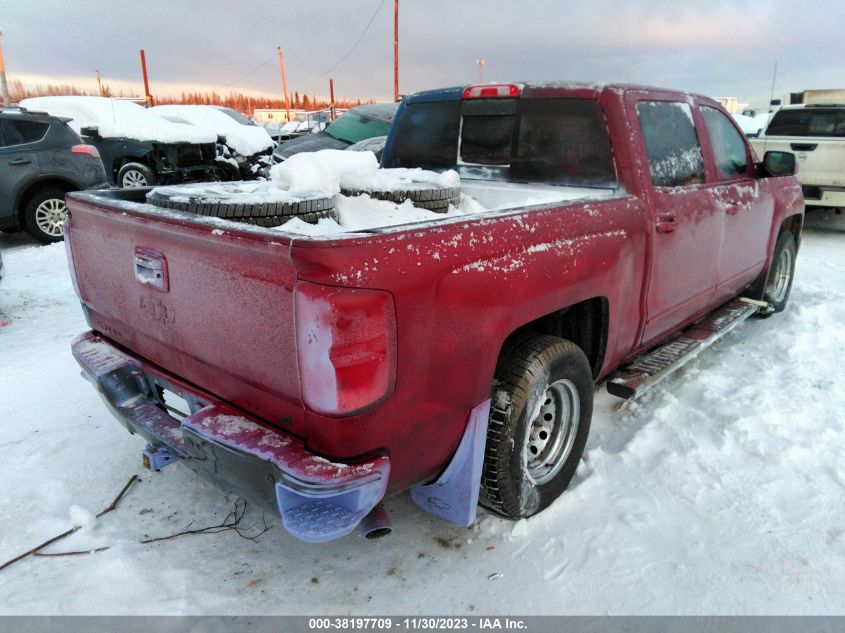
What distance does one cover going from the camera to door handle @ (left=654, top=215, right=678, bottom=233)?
306cm

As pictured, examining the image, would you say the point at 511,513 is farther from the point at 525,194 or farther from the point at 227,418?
the point at 525,194

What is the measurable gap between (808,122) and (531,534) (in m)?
8.93

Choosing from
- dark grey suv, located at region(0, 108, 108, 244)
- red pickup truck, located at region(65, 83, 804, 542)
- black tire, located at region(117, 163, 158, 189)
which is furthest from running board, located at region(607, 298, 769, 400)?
black tire, located at region(117, 163, 158, 189)

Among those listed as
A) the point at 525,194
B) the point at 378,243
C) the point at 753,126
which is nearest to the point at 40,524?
the point at 378,243

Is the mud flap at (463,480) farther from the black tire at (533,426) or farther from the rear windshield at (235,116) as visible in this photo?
the rear windshield at (235,116)

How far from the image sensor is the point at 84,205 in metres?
2.62

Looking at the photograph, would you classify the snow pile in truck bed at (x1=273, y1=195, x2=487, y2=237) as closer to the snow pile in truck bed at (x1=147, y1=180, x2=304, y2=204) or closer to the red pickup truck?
the snow pile in truck bed at (x1=147, y1=180, x2=304, y2=204)

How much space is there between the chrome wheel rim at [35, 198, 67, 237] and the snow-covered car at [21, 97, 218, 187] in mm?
1984

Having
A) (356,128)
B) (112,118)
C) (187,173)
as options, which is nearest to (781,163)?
(356,128)

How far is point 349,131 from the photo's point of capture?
11.9m

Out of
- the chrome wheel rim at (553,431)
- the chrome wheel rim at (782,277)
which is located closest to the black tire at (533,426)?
the chrome wheel rim at (553,431)

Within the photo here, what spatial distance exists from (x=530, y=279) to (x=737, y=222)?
242cm

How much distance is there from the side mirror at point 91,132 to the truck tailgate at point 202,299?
8060mm

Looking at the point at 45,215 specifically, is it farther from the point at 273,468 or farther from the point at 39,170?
the point at 273,468
